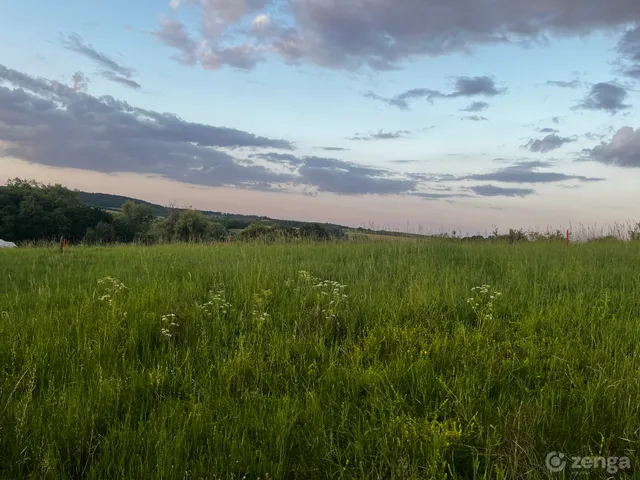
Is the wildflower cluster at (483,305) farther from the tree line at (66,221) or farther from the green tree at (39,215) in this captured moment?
the green tree at (39,215)

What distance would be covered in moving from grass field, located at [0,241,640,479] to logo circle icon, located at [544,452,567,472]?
3 centimetres

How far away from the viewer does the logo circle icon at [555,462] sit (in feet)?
7.71

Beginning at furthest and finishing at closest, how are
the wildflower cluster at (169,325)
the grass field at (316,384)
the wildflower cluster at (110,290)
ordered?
the wildflower cluster at (110,290) < the wildflower cluster at (169,325) < the grass field at (316,384)

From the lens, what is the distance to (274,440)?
2.61 meters

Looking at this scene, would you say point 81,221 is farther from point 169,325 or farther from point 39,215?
point 169,325

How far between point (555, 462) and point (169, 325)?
3704 mm

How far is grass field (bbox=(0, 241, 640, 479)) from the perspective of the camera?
245 cm

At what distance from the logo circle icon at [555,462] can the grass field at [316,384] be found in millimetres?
34

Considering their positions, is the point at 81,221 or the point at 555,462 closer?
the point at 555,462

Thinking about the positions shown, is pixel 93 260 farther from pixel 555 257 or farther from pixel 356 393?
pixel 555 257

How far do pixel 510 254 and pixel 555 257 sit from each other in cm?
107

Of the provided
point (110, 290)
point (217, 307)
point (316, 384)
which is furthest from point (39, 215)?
point (316, 384)

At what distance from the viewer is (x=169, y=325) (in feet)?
14.6

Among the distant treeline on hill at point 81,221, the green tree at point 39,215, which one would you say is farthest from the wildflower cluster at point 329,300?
the green tree at point 39,215
